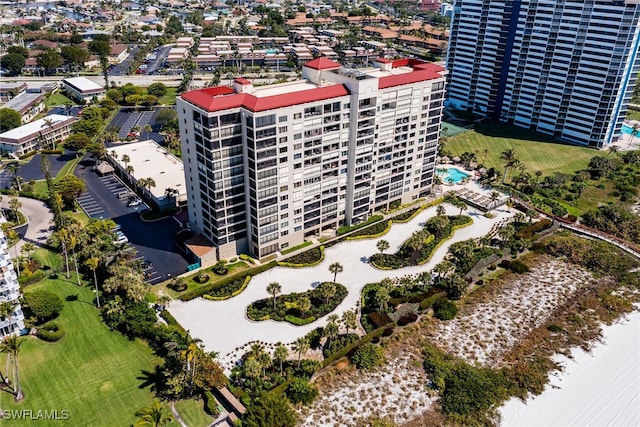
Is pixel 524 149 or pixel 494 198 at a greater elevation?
pixel 494 198

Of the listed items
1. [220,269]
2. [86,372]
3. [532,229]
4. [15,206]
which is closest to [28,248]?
[15,206]

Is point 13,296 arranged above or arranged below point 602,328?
above

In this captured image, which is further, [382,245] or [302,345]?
[382,245]

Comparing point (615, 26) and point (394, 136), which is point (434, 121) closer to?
point (394, 136)

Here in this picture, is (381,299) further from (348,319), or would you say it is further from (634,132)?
(634,132)

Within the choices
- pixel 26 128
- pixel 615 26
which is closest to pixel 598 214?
pixel 615 26

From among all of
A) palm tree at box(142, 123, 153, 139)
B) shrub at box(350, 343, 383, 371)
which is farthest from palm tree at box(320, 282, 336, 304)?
palm tree at box(142, 123, 153, 139)

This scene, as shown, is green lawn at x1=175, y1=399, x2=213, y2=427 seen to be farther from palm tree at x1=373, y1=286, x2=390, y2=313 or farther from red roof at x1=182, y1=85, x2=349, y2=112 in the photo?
red roof at x1=182, y1=85, x2=349, y2=112
